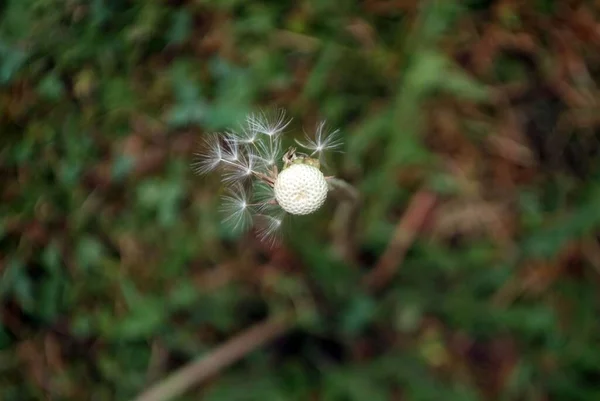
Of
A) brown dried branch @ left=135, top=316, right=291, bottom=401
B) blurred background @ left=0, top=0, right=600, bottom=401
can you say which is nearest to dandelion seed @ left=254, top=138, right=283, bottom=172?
blurred background @ left=0, top=0, right=600, bottom=401

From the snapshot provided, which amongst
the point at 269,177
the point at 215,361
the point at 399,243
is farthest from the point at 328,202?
the point at 269,177

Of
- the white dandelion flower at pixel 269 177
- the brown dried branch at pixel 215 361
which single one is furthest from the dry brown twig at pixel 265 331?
the white dandelion flower at pixel 269 177

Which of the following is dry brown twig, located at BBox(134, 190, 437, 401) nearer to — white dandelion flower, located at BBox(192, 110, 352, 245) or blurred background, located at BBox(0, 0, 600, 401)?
blurred background, located at BBox(0, 0, 600, 401)

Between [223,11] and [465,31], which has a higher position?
[223,11]

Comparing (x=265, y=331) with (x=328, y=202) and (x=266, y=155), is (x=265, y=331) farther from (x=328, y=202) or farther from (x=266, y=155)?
(x=266, y=155)

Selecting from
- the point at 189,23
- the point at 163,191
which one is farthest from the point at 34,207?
the point at 189,23

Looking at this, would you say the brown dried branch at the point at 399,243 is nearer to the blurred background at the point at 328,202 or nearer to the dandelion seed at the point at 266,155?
the blurred background at the point at 328,202

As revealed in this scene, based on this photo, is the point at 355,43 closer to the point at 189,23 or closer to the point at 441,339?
the point at 189,23

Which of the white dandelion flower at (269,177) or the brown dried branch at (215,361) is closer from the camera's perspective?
the white dandelion flower at (269,177)
